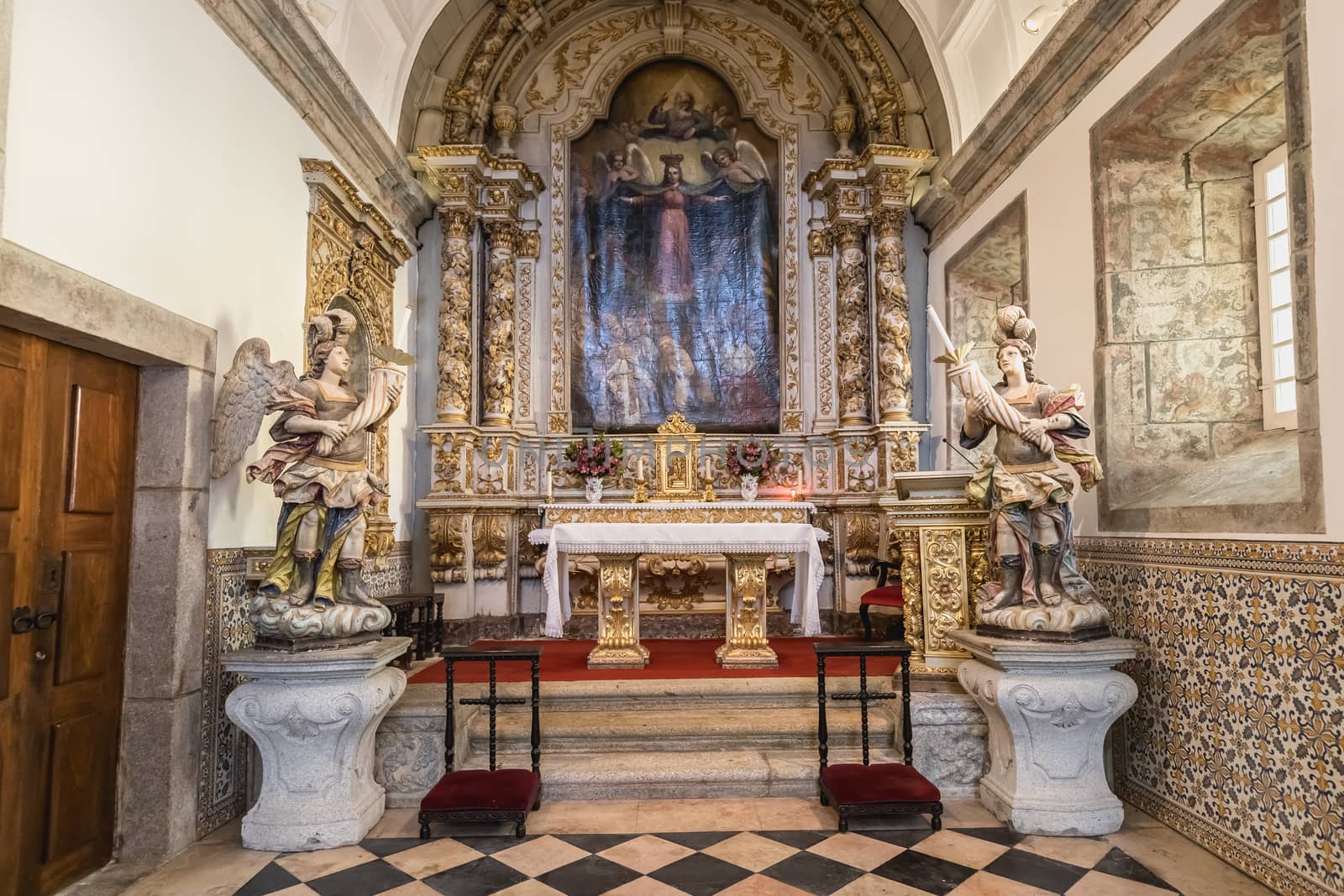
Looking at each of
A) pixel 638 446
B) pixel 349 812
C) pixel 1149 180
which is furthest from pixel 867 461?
pixel 349 812

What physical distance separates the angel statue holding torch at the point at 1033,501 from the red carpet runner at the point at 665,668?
4.72ft

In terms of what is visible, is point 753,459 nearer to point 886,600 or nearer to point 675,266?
point 886,600

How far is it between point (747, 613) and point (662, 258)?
3752 mm

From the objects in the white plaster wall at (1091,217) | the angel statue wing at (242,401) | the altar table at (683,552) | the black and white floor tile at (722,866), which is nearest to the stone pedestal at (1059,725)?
the black and white floor tile at (722,866)

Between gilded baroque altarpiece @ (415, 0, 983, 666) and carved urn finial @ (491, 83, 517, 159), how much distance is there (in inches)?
0.9

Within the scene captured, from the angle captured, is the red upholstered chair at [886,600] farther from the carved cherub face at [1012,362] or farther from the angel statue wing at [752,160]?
the angel statue wing at [752,160]

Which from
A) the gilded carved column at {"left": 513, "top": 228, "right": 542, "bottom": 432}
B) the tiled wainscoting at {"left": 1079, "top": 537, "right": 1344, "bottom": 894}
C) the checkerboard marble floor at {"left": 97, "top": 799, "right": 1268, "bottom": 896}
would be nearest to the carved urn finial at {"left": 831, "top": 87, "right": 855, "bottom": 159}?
the gilded carved column at {"left": 513, "top": 228, "right": 542, "bottom": 432}

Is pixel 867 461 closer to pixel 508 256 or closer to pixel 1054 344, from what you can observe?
pixel 1054 344

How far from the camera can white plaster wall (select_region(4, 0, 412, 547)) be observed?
315 centimetres

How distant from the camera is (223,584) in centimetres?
427

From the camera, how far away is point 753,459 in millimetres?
7418

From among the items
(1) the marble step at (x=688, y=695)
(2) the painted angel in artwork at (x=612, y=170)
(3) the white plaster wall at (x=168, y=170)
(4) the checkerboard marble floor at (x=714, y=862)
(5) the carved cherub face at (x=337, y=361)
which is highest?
(2) the painted angel in artwork at (x=612, y=170)

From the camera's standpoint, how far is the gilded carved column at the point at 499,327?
7641mm

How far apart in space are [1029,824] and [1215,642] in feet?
3.79
